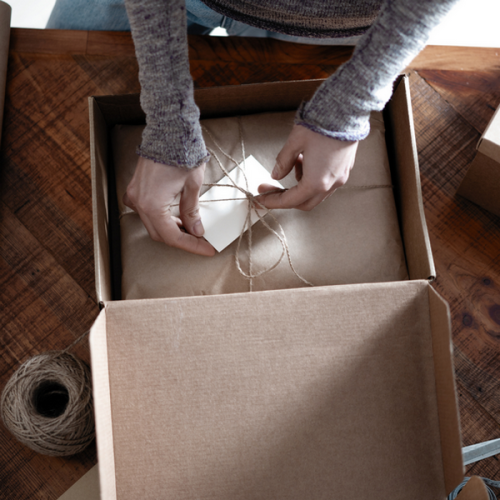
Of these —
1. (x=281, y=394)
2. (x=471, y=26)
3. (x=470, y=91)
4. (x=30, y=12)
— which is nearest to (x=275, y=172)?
(x=281, y=394)

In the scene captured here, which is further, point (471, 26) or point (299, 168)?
point (471, 26)

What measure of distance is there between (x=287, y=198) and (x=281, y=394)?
0.22 metres

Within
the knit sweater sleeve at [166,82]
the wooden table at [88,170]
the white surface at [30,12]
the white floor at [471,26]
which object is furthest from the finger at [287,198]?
the white surface at [30,12]

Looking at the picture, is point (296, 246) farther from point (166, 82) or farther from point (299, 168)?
point (166, 82)

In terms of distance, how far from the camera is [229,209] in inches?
23.0

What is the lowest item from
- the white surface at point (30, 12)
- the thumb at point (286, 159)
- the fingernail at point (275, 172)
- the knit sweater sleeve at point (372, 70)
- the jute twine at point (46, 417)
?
the jute twine at point (46, 417)

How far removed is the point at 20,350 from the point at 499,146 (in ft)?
2.27

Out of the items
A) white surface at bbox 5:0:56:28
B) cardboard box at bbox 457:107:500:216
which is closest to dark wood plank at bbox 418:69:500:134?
cardboard box at bbox 457:107:500:216

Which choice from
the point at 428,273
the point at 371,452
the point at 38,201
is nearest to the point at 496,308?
the point at 428,273

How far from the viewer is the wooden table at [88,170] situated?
2.10 feet

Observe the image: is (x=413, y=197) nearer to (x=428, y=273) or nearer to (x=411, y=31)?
(x=428, y=273)

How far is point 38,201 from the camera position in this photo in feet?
2.22

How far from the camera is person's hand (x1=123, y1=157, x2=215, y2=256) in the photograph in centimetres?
50

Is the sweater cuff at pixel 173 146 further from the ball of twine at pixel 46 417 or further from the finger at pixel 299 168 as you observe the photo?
the ball of twine at pixel 46 417
